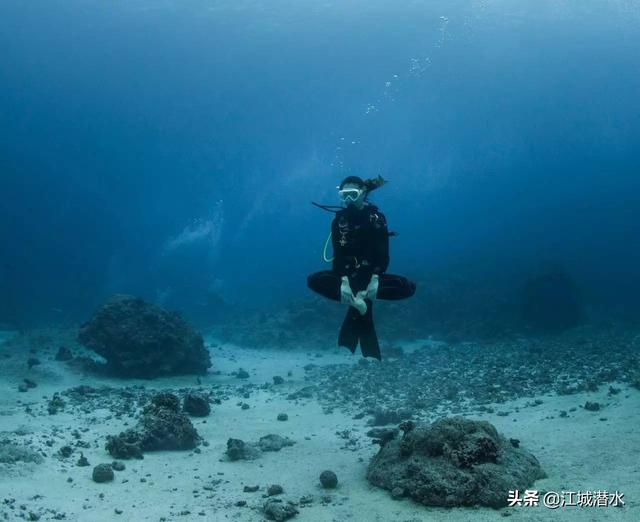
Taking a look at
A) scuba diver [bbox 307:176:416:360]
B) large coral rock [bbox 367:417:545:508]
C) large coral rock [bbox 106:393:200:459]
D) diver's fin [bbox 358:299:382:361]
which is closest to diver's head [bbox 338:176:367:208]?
scuba diver [bbox 307:176:416:360]

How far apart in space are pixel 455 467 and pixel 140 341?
10.7m

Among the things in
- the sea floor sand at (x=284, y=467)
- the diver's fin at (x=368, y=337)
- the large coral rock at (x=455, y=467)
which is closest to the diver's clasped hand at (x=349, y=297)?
the diver's fin at (x=368, y=337)

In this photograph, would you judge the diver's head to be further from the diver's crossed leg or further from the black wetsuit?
the diver's crossed leg

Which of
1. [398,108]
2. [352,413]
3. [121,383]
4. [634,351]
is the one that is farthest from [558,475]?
[398,108]

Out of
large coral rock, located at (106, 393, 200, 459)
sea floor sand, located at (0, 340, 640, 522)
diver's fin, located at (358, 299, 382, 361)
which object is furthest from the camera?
large coral rock, located at (106, 393, 200, 459)

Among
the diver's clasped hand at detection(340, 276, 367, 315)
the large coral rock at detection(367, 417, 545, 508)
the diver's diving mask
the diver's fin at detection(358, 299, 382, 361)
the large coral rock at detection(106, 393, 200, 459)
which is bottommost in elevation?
the large coral rock at detection(367, 417, 545, 508)

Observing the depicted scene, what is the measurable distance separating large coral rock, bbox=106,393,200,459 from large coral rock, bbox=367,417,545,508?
3416 mm

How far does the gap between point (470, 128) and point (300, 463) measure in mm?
133676

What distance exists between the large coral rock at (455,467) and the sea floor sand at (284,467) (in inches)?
6.2

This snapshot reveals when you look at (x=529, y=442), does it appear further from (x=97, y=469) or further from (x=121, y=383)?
(x=121, y=383)

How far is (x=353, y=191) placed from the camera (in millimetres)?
6883

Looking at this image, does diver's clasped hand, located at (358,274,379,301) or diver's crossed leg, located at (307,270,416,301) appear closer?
diver's clasped hand, located at (358,274,379,301)

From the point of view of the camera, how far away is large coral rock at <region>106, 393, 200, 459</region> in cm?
800

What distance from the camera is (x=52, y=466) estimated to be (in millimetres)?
7359
